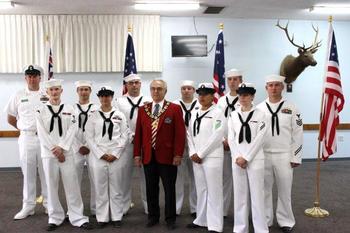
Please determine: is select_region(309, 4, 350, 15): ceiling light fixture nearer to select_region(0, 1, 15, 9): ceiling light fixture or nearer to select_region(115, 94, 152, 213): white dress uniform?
select_region(115, 94, 152, 213): white dress uniform

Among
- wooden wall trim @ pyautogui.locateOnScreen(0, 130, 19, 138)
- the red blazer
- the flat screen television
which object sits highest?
the flat screen television

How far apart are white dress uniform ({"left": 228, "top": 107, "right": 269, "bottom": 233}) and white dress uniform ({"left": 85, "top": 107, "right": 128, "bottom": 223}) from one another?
141 cm

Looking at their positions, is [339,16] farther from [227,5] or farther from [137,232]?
[137,232]

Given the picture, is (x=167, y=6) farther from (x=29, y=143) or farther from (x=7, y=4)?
(x=29, y=143)

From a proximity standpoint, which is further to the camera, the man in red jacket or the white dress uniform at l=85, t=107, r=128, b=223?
the white dress uniform at l=85, t=107, r=128, b=223

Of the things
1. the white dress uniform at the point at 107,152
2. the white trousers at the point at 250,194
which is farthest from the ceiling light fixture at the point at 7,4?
the white trousers at the point at 250,194

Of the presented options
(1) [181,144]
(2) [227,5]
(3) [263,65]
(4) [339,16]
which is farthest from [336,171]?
(1) [181,144]

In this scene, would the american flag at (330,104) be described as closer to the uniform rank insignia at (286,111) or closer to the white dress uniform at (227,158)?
the uniform rank insignia at (286,111)

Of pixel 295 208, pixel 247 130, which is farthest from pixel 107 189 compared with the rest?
pixel 295 208

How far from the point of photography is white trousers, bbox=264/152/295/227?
4016 millimetres

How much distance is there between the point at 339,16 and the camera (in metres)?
7.76

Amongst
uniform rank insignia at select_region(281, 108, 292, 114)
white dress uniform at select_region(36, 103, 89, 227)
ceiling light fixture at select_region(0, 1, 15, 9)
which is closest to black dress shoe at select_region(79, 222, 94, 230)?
white dress uniform at select_region(36, 103, 89, 227)

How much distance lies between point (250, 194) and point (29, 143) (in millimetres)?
2894

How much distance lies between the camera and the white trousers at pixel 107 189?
4.23m
